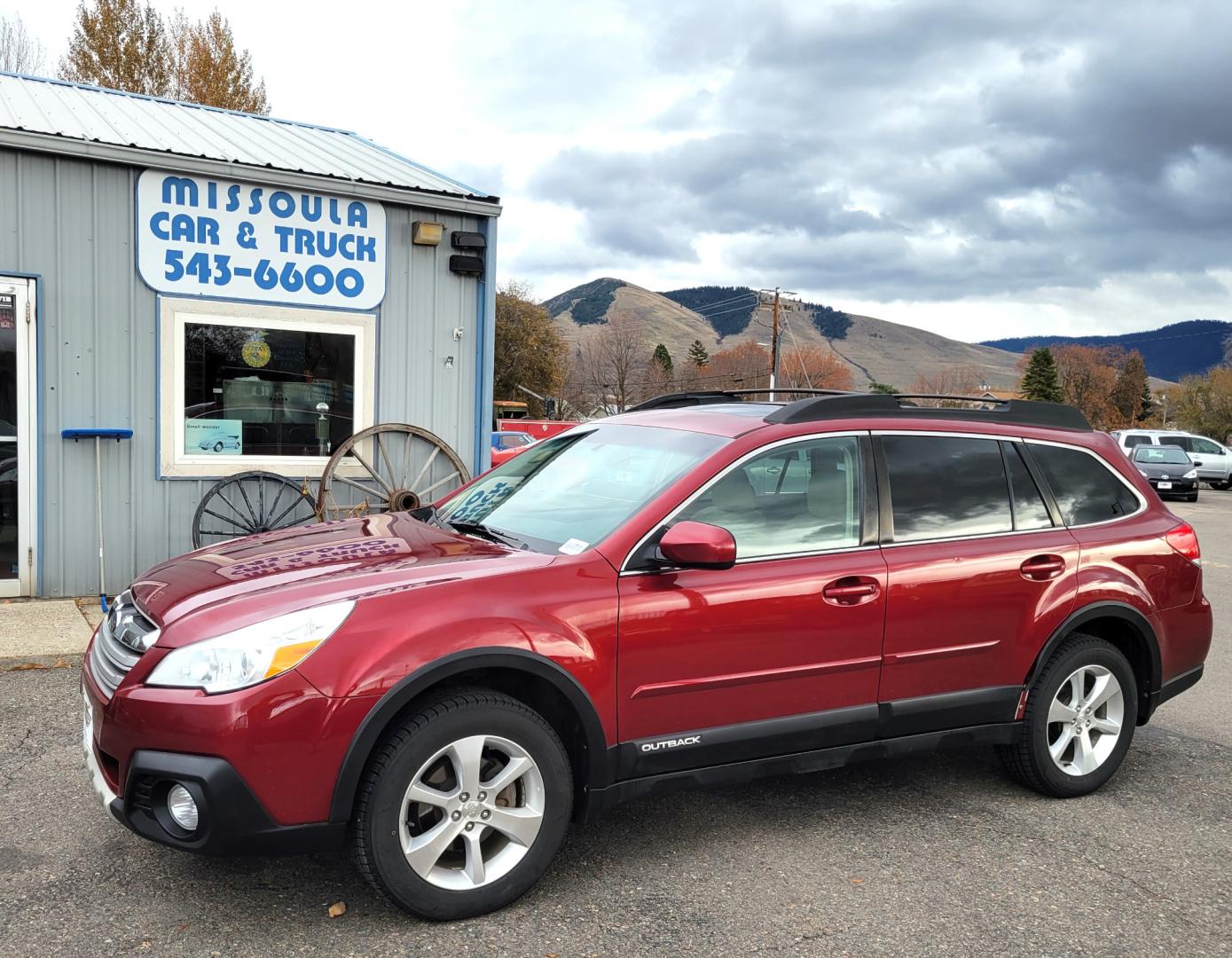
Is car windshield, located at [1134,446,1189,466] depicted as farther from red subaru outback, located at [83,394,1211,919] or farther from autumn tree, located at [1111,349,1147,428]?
autumn tree, located at [1111,349,1147,428]

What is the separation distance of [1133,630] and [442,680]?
3.18m

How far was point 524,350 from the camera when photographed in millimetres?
54219

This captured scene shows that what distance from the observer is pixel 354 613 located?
3016mm

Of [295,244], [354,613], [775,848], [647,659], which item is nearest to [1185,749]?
[775,848]

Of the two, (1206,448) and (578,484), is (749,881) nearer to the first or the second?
(578,484)

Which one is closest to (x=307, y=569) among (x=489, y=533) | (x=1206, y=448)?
(x=489, y=533)

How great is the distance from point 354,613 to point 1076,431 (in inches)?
135

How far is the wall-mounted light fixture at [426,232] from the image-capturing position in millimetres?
8792

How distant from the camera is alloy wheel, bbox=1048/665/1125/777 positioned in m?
4.35

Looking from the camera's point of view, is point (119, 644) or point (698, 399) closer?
point (119, 644)

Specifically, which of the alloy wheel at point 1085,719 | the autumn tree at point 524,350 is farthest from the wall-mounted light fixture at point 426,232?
the autumn tree at point 524,350

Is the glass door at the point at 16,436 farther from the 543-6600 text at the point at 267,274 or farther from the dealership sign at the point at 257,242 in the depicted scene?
the 543-6600 text at the point at 267,274

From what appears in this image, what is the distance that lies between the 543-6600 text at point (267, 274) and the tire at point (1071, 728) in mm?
6487

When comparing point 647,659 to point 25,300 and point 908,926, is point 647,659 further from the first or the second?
point 25,300
